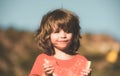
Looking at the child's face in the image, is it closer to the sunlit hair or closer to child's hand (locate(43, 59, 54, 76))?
the sunlit hair

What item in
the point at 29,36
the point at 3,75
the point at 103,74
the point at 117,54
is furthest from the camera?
the point at 117,54

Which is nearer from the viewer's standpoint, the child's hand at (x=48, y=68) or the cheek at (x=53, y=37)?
the child's hand at (x=48, y=68)

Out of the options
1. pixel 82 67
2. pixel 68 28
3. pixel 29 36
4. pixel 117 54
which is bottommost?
pixel 117 54

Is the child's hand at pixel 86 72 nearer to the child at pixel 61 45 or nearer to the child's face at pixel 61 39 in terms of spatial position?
the child at pixel 61 45

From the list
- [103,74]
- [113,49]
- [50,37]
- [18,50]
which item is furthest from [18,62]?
[50,37]

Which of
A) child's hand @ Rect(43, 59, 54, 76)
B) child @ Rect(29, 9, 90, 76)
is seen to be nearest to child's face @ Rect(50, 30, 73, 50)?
child @ Rect(29, 9, 90, 76)

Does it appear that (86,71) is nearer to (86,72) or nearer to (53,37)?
(86,72)

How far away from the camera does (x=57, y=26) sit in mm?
2619

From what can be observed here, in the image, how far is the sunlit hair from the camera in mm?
2623

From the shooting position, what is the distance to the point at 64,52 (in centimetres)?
264

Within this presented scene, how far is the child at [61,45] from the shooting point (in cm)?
258

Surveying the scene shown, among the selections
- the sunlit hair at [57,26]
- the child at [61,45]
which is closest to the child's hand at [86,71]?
the child at [61,45]

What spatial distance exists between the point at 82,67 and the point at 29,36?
983cm

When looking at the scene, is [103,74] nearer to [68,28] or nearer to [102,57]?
[102,57]
